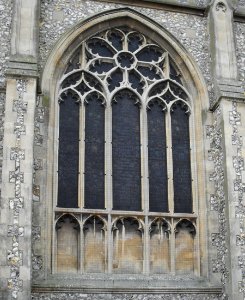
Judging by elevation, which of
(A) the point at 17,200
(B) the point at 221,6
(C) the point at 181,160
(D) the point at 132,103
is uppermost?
(B) the point at 221,6

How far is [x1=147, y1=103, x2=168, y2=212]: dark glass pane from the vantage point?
12.0m

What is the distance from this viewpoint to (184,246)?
1184cm

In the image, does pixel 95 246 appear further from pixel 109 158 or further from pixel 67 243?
pixel 109 158

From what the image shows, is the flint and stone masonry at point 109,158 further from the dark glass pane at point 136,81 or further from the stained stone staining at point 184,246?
the dark glass pane at point 136,81

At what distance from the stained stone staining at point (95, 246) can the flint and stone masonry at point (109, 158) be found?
0.03 meters

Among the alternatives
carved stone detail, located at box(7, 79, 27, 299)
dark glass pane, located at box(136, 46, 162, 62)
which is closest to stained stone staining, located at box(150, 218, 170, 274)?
carved stone detail, located at box(7, 79, 27, 299)

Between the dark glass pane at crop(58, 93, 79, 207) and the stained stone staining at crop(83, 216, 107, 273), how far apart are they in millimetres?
549

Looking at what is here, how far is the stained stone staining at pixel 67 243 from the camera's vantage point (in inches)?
437

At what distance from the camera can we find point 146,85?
12.8 m

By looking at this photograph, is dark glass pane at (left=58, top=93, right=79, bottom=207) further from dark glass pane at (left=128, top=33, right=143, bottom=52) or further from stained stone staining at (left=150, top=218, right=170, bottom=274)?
dark glass pane at (left=128, top=33, right=143, bottom=52)

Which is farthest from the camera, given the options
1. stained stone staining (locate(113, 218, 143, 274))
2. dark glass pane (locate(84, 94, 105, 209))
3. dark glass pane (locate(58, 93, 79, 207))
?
dark glass pane (locate(84, 94, 105, 209))

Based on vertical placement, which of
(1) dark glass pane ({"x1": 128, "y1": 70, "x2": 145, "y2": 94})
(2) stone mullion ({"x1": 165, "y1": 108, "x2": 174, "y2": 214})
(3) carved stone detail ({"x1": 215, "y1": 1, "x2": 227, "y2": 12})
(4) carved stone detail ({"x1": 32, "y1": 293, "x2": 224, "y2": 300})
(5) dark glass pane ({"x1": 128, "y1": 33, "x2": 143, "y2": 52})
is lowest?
(4) carved stone detail ({"x1": 32, "y1": 293, "x2": 224, "y2": 300})

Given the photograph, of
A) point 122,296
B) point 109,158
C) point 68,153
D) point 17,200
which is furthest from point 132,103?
point 122,296

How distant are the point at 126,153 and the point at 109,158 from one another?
1.47ft
